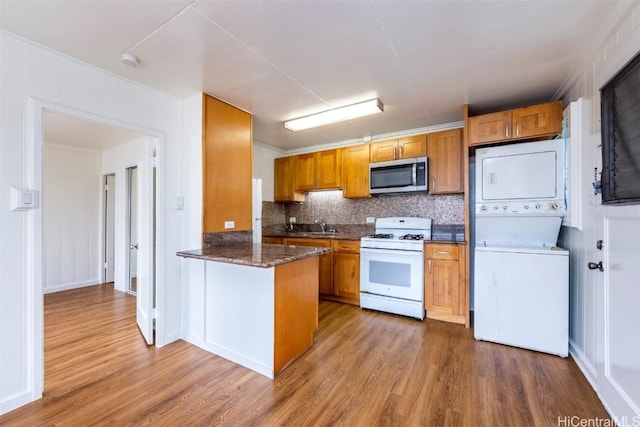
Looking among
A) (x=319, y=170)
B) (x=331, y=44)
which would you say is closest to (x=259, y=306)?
(x=331, y=44)

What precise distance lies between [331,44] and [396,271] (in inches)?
96.8

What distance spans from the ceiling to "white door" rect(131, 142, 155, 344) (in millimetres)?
860

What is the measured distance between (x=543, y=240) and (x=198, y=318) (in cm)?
336

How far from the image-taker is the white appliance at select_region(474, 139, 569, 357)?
234cm

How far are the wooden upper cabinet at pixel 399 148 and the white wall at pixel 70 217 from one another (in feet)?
15.4

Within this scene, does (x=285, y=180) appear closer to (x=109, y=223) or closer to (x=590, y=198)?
(x=109, y=223)

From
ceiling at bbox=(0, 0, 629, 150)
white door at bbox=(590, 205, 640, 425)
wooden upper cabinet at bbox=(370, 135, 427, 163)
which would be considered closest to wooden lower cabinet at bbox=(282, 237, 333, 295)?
wooden upper cabinet at bbox=(370, 135, 427, 163)

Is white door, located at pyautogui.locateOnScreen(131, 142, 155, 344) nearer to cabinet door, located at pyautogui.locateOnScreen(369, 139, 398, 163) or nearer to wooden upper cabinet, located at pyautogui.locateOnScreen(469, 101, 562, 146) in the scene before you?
cabinet door, located at pyautogui.locateOnScreen(369, 139, 398, 163)

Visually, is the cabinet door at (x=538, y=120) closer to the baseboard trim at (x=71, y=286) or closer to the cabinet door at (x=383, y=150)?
the cabinet door at (x=383, y=150)

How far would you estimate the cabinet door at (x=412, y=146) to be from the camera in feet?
11.4

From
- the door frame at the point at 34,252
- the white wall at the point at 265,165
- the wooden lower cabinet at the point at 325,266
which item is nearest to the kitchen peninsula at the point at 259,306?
the door frame at the point at 34,252

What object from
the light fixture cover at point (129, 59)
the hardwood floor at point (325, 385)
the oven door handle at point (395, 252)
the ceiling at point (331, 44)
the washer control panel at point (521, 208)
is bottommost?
the hardwood floor at point (325, 385)

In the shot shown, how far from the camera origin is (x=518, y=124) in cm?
264

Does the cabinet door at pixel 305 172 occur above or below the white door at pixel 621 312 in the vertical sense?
above
